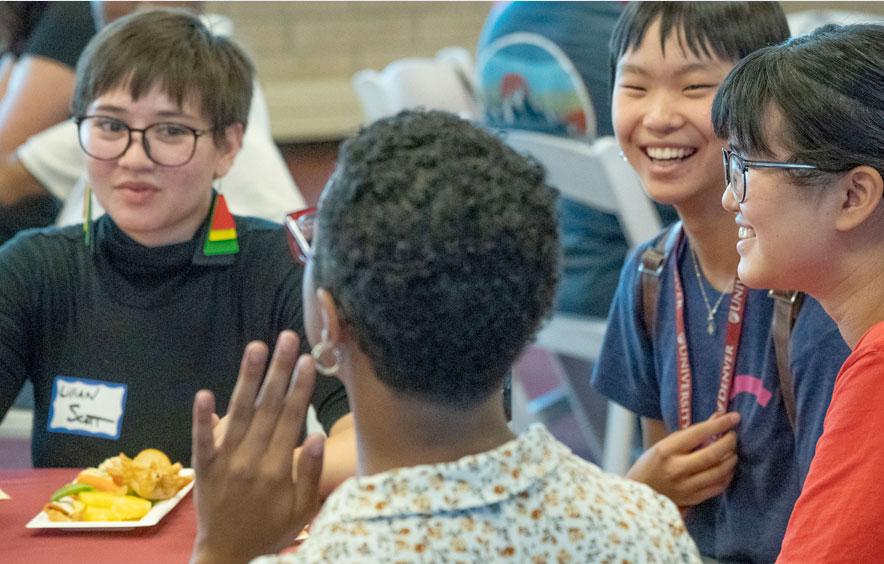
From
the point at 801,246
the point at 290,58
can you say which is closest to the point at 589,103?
the point at 801,246

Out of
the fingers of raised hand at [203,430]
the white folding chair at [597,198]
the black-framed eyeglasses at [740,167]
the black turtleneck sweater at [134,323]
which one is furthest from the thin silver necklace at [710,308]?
the fingers of raised hand at [203,430]

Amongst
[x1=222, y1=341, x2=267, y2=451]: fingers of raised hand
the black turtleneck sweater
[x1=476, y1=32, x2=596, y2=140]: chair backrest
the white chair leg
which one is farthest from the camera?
[x1=476, y1=32, x2=596, y2=140]: chair backrest

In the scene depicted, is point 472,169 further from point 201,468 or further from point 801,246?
point 801,246

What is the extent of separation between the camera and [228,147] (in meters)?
2.20

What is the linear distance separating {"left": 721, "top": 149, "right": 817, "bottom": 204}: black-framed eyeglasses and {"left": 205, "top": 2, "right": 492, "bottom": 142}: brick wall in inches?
286

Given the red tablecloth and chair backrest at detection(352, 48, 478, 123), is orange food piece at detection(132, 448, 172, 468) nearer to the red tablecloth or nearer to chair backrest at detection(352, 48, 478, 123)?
the red tablecloth

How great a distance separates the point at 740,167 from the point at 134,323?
3.57 feet

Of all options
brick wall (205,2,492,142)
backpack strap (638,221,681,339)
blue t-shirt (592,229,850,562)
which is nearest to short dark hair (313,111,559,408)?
blue t-shirt (592,229,850,562)

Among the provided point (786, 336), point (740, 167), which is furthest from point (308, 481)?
point (786, 336)

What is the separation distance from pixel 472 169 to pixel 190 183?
118 centimetres

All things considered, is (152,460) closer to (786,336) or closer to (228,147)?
(228,147)

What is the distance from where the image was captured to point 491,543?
1013 mm

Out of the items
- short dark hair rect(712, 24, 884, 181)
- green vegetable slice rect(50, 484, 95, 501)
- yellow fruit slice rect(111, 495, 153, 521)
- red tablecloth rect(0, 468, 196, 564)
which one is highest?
short dark hair rect(712, 24, 884, 181)

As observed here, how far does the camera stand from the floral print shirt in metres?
1.00
